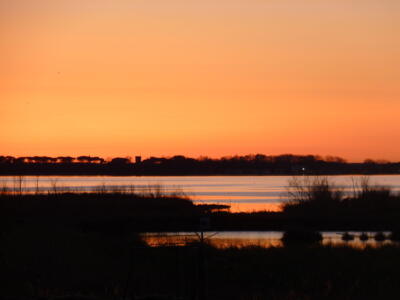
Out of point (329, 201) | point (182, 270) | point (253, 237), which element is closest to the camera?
point (182, 270)

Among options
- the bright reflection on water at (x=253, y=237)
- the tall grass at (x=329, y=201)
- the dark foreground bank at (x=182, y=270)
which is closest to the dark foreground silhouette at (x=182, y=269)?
the dark foreground bank at (x=182, y=270)

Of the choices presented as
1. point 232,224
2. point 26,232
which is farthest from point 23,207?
point 26,232

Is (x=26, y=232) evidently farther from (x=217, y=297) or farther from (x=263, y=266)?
(x=217, y=297)

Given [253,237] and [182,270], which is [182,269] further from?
[253,237]

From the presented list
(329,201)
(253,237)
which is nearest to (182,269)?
(253,237)

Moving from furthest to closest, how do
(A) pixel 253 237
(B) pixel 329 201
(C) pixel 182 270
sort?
(B) pixel 329 201
(A) pixel 253 237
(C) pixel 182 270

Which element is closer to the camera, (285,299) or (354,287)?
(285,299)

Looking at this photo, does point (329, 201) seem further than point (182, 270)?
Yes

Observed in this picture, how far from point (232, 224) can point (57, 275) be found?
26174 millimetres

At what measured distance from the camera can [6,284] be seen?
51.0 ft

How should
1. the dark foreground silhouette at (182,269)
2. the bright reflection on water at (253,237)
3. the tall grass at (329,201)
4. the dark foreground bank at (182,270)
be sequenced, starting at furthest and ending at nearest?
the tall grass at (329,201), the bright reflection on water at (253,237), the dark foreground bank at (182,270), the dark foreground silhouette at (182,269)

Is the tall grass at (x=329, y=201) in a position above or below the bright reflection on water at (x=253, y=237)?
above

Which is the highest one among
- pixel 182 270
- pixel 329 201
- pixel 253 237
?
pixel 329 201

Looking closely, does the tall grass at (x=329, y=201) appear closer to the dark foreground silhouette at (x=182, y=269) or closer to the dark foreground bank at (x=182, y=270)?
the dark foreground silhouette at (x=182, y=269)
